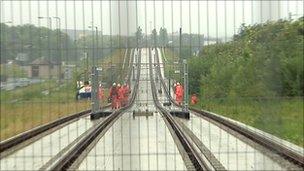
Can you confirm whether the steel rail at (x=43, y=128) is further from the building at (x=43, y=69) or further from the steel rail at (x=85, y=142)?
the building at (x=43, y=69)

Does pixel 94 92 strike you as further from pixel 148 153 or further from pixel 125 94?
pixel 148 153

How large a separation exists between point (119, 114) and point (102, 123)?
1.51 m

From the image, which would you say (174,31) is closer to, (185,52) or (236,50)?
(185,52)

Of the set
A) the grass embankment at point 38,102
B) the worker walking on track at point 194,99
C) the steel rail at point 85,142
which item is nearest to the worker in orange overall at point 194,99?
the worker walking on track at point 194,99

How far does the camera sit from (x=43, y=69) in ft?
24.1

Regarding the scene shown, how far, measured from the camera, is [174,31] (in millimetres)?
7137

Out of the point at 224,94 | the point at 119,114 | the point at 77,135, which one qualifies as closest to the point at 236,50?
the point at 224,94

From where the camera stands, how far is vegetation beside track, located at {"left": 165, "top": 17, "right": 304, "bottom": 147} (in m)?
7.20

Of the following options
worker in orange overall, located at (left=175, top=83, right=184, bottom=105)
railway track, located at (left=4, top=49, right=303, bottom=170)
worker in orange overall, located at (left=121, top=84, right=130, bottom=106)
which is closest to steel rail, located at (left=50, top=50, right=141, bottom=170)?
railway track, located at (left=4, top=49, right=303, bottom=170)

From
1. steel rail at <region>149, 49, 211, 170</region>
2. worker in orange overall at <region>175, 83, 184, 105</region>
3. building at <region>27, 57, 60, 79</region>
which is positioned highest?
building at <region>27, 57, 60, 79</region>

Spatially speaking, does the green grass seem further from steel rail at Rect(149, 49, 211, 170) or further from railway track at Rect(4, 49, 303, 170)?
steel rail at Rect(149, 49, 211, 170)

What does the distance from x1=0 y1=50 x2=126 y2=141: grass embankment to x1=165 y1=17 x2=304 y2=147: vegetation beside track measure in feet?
4.73

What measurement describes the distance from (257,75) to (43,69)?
288 centimetres

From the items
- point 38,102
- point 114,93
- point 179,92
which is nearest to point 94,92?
point 114,93
